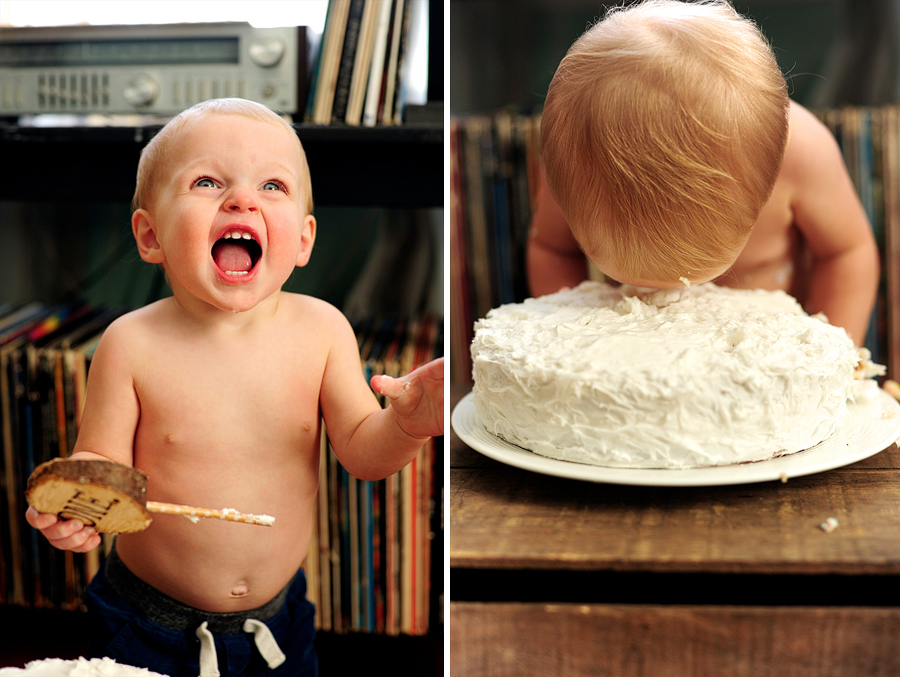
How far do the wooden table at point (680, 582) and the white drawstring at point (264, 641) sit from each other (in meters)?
0.22

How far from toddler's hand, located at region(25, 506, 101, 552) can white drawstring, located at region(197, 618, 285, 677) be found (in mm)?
154

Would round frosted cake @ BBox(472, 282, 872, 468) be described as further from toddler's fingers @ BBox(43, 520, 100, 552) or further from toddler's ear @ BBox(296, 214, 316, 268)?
toddler's fingers @ BBox(43, 520, 100, 552)

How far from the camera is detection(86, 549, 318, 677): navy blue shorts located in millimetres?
678

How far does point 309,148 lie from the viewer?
84 centimetres

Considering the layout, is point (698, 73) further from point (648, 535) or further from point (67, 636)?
point (67, 636)

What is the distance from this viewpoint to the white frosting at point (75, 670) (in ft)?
1.80

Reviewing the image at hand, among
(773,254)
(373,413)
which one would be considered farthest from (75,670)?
(773,254)

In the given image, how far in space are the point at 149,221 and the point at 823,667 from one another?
634 mm

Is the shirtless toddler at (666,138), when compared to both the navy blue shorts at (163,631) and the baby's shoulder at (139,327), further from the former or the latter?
the navy blue shorts at (163,631)

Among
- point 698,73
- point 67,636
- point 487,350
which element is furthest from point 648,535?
point 67,636

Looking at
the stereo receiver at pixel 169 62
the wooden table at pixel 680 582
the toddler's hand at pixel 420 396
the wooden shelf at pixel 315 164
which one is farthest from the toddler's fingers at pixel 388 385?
the stereo receiver at pixel 169 62

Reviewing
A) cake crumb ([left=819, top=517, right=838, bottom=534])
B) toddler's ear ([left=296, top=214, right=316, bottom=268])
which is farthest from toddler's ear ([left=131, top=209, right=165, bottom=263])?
cake crumb ([left=819, top=517, right=838, bottom=534])

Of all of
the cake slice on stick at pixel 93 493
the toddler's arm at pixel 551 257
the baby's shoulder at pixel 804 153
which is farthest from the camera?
the toddler's arm at pixel 551 257

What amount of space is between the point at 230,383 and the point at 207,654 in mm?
251
